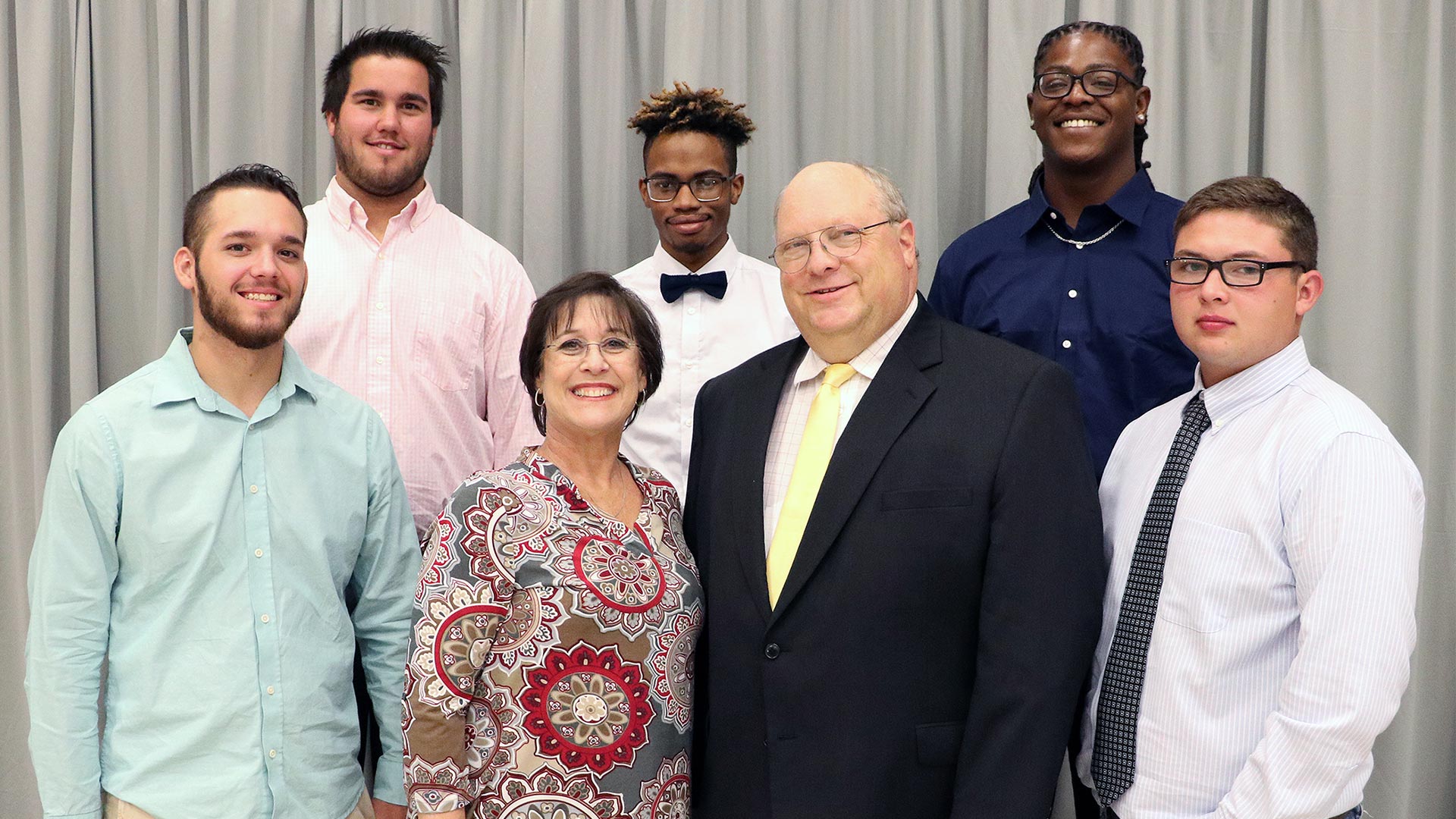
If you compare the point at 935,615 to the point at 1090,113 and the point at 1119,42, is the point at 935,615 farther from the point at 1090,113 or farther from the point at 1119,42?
the point at 1119,42

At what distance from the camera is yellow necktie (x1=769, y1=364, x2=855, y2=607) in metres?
1.95

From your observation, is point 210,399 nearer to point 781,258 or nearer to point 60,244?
point 781,258

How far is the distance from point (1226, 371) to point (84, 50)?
3289 millimetres

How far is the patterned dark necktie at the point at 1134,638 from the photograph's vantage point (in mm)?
1865

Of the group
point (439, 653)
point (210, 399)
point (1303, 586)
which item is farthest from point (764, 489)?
point (210, 399)

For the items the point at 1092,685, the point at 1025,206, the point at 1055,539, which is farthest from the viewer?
the point at 1025,206

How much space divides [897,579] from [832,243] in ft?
1.95

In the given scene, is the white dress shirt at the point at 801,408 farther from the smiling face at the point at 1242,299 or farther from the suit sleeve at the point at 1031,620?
the smiling face at the point at 1242,299

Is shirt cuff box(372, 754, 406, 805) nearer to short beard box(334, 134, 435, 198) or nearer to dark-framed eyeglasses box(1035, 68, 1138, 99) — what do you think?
short beard box(334, 134, 435, 198)

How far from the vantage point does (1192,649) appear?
1.79 meters

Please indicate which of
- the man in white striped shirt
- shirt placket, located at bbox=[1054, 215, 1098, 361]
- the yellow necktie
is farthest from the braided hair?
the yellow necktie

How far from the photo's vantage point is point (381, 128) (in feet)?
9.07

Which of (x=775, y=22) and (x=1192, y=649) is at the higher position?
(x=775, y=22)

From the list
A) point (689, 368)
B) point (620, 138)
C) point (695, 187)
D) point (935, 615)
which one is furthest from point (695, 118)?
point (935, 615)
